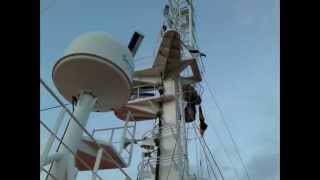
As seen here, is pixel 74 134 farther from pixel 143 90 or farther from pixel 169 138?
pixel 143 90

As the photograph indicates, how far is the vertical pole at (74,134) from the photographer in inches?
249

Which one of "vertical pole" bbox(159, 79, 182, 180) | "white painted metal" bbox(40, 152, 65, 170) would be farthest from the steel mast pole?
"white painted metal" bbox(40, 152, 65, 170)

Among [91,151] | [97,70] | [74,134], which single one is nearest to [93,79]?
[97,70]

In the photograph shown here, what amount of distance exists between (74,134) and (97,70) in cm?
125

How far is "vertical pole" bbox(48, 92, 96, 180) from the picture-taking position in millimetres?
6316

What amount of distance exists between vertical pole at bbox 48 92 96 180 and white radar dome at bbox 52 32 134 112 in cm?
22

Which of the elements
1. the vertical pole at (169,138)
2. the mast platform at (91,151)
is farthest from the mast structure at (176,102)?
the mast platform at (91,151)

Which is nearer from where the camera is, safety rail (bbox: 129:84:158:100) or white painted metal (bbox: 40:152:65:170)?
white painted metal (bbox: 40:152:65:170)

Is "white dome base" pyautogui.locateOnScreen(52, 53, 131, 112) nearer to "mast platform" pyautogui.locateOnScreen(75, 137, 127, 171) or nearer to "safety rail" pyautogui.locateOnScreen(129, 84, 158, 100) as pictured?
"mast platform" pyautogui.locateOnScreen(75, 137, 127, 171)

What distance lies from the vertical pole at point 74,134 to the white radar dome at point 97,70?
0.22m
